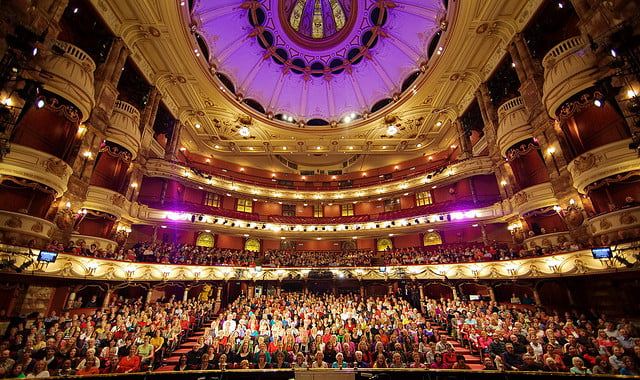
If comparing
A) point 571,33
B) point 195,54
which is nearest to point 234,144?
point 195,54

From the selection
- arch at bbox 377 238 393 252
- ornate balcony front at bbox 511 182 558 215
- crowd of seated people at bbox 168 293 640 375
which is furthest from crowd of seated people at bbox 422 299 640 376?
arch at bbox 377 238 393 252

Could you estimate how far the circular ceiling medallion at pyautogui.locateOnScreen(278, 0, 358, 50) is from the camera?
23.2m

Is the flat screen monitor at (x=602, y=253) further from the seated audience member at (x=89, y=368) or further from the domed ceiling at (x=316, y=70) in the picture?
the seated audience member at (x=89, y=368)

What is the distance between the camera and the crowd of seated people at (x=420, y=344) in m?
5.80

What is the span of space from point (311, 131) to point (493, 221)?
1749cm

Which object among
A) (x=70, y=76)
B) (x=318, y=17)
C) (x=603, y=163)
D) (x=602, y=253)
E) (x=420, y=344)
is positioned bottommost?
(x=420, y=344)

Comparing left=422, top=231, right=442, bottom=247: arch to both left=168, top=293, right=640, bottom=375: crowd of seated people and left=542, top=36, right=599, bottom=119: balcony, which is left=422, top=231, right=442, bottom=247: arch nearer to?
left=168, top=293, right=640, bottom=375: crowd of seated people

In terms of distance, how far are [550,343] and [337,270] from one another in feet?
42.4

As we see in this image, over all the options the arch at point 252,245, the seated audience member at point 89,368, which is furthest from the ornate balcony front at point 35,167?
the arch at point 252,245

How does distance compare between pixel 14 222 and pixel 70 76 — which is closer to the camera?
pixel 14 222

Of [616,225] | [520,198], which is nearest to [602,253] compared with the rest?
[616,225]

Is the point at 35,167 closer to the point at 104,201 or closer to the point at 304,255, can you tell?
the point at 104,201

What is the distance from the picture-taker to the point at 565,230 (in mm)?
11859

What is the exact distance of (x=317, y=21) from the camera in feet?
85.3
